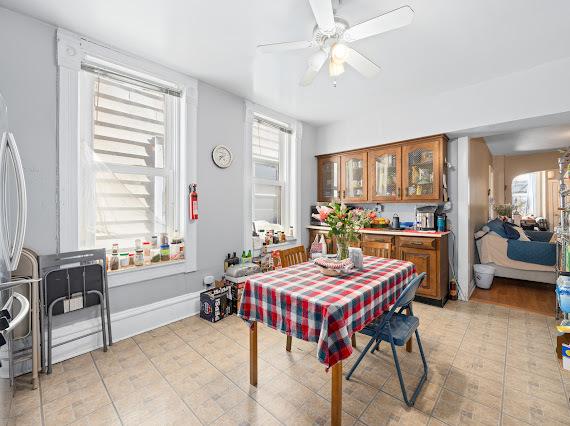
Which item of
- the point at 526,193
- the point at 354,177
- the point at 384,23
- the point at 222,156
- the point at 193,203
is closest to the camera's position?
the point at 384,23

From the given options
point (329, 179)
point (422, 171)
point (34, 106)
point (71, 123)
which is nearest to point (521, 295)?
point (422, 171)

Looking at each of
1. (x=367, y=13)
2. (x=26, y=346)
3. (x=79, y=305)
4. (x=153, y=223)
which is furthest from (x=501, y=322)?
(x=26, y=346)

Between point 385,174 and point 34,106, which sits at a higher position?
point 34,106

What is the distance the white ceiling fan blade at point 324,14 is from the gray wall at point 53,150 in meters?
1.86

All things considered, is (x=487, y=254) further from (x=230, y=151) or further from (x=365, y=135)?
(x=230, y=151)

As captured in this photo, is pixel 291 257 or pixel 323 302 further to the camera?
pixel 291 257

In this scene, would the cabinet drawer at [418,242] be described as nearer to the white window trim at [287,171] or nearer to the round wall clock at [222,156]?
the white window trim at [287,171]

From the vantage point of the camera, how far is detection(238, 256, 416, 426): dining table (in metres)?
1.38

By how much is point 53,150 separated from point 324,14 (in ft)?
7.75

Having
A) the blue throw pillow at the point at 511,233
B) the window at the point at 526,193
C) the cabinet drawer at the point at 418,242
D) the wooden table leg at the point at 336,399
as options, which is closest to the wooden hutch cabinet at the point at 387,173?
the cabinet drawer at the point at 418,242

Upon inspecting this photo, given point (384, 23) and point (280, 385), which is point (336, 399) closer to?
point (280, 385)

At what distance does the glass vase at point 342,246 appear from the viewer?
2.05 metres

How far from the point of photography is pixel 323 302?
1.45 meters

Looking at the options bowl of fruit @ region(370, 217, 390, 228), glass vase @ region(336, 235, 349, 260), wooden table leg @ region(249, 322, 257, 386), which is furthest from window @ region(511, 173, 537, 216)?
wooden table leg @ region(249, 322, 257, 386)
